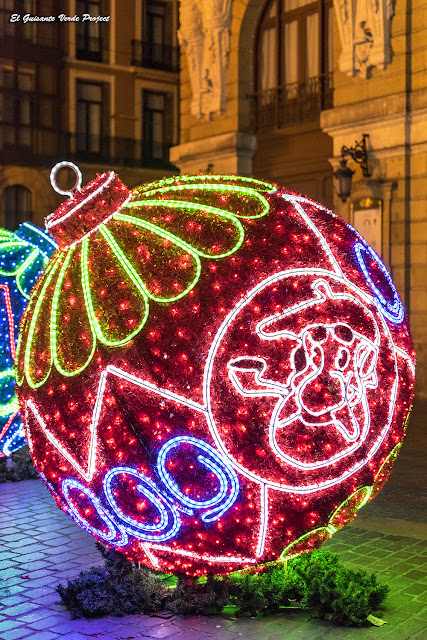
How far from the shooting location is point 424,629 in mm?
5262

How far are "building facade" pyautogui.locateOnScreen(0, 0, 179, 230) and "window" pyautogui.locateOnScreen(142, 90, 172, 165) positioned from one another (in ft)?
0.13

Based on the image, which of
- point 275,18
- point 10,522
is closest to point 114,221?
point 10,522

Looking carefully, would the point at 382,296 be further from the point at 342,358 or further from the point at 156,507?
the point at 156,507


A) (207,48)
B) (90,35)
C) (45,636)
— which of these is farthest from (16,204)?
(45,636)

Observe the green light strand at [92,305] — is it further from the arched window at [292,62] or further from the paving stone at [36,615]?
the arched window at [292,62]

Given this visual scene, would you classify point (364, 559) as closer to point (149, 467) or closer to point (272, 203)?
point (149, 467)

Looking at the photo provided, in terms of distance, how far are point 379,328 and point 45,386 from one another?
205 cm

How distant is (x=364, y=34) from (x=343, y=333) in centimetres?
1234

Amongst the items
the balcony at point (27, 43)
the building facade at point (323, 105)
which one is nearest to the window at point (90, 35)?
the balcony at point (27, 43)

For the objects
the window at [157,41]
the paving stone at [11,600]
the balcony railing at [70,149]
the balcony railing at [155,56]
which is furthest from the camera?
the window at [157,41]

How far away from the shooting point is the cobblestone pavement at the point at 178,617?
5285 millimetres

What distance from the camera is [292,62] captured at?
19.4 m

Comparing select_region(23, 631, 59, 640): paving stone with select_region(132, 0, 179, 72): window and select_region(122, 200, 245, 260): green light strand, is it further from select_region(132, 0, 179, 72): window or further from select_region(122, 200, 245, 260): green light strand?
select_region(132, 0, 179, 72): window

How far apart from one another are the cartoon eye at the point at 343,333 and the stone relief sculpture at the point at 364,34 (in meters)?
11.9
